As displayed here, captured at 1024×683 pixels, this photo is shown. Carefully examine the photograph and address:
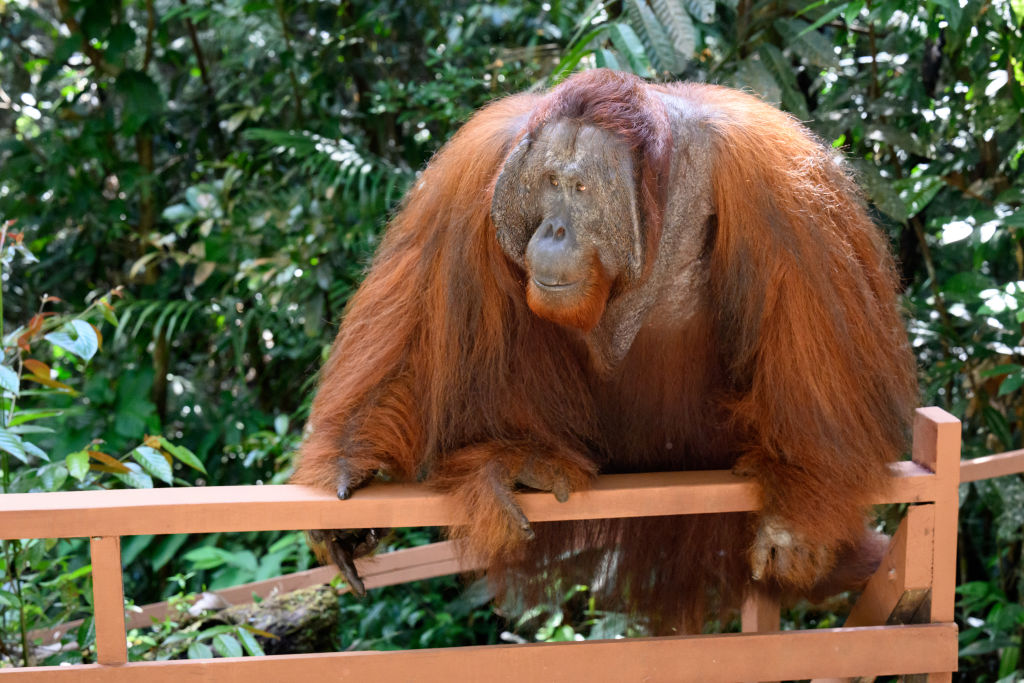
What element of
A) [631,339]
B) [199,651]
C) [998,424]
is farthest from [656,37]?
[199,651]

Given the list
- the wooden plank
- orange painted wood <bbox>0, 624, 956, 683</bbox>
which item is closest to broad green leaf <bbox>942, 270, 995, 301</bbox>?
orange painted wood <bbox>0, 624, 956, 683</bbox>

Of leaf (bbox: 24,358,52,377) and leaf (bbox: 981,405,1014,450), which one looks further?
leaf (bbox: 981,405,1014,450)

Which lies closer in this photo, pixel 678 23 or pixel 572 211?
pixel 572 211

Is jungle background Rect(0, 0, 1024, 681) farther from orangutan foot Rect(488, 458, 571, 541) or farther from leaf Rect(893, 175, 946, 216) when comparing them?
orangutan foot Rect(488, 458, 571, 541)

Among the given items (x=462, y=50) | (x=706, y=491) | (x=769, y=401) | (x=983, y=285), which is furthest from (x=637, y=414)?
(x=462, y=50)

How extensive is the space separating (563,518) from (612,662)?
24cm

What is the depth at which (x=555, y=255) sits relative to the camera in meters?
1.78

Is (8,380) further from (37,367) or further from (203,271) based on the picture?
(203,271)

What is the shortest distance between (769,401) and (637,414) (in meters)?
0.36

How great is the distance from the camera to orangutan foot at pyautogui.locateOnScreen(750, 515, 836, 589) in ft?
6.16

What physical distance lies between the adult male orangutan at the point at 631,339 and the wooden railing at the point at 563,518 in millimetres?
88

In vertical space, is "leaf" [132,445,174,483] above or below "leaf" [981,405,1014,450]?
above

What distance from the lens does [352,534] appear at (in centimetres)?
209

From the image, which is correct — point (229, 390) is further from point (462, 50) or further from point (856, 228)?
point (856, 228)
